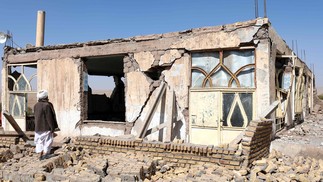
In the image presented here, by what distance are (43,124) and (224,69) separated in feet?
14.8

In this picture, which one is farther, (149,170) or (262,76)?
(262,76)

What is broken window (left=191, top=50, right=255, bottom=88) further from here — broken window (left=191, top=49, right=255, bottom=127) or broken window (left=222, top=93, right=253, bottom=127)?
broken window (left=222, top=93, right=253, bottom=127)

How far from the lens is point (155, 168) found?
5949 millimetres

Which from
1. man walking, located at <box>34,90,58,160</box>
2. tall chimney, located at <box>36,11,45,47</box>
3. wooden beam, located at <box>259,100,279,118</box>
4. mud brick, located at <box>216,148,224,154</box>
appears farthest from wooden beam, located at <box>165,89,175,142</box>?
tall chimney, located at <box>36,11,45,47</box>

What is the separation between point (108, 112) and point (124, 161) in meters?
10.00

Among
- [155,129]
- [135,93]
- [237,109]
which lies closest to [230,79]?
[237,109]

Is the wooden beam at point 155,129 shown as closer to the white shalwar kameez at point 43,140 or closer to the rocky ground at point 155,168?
the rocky ground at point 155,168

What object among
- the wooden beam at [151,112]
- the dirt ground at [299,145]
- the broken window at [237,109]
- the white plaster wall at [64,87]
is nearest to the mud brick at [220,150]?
the broken window at [237,109]

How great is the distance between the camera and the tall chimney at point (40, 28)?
1196 cm

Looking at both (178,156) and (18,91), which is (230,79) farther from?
(18,91)

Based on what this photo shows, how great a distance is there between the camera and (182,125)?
7852mm

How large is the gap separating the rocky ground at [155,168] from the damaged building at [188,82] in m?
1.01

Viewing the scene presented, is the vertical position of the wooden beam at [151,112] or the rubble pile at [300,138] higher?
the wooden beam at [151,112]

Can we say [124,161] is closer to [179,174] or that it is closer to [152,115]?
[179,174]
